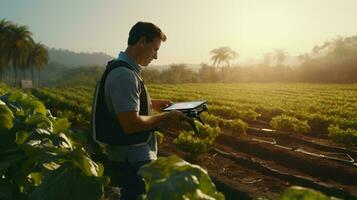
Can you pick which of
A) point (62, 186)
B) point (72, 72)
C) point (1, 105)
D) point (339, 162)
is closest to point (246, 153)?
point (339, 162)

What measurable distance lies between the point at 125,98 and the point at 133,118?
12 cm

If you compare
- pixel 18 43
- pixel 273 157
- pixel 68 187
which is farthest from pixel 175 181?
pixel 18 43

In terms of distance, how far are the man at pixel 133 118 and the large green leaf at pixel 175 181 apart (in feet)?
5.63

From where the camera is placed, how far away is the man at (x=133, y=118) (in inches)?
109

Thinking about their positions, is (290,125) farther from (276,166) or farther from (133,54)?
(133,54)

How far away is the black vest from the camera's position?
293 cm

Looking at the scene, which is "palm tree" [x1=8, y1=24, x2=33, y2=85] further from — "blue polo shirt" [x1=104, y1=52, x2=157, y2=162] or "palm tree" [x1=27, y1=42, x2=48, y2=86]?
"blue polo shirt" [x1=104, y1=52, x2=157, y2=162]

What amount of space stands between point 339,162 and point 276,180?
1824 mm

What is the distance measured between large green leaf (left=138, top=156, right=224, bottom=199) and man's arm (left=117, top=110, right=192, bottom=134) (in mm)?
1693

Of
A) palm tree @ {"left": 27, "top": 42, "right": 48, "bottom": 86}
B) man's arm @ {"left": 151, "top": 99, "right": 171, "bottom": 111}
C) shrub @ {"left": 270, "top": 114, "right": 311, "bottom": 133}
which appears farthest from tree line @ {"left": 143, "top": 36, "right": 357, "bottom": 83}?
man's arm @ {"left": 151, "top": 99, "right": 171, "bottom": 111}

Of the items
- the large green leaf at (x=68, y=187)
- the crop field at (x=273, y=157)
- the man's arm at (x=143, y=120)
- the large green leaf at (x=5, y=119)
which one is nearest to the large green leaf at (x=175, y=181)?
the large green leaf at (x=68, y=187)

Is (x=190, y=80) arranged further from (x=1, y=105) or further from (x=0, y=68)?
(x=1, y=105)

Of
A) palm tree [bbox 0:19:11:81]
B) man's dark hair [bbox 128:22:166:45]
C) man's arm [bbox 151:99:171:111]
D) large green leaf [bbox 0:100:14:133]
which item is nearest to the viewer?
large green leaf [bbox 0:100:14:133]

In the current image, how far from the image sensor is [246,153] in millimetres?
10586
